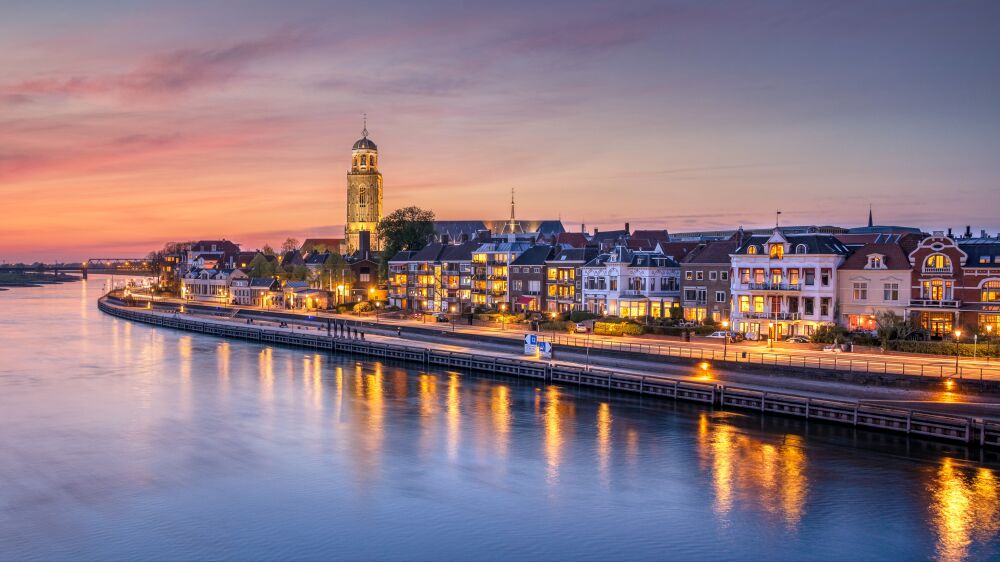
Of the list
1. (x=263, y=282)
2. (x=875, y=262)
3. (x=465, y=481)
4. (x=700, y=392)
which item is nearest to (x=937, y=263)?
(x=875, y=262)

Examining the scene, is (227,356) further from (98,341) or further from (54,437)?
(54,437)

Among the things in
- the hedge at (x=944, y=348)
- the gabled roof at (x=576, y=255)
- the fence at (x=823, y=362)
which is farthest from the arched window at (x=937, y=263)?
the gabled roof at (x=576, y=255)

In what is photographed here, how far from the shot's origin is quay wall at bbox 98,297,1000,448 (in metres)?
41.4

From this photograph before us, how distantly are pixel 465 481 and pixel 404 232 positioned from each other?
319 feet

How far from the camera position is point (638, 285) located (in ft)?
268

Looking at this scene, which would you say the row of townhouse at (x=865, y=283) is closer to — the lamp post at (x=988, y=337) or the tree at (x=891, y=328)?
the lamp post at (x=988, y=337)

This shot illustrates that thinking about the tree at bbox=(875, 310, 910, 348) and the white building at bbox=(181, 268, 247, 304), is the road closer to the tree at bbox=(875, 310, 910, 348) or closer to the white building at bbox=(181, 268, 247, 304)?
the tree at bbox=(875, 310, 910, 348)

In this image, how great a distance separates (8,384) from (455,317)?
46.3 m

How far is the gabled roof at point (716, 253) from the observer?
75875 millimetres

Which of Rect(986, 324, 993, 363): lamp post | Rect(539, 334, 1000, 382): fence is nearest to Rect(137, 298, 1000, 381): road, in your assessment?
Rect(539, 334, 1000, 382): fence

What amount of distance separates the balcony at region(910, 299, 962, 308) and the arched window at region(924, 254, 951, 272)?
2332mm

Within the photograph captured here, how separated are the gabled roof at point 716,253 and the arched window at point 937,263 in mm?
17396

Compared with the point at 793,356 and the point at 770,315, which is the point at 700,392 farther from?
the point at 770,315

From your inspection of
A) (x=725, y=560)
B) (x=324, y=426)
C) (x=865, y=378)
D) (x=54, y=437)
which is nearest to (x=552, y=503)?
(x=725, y=560)
